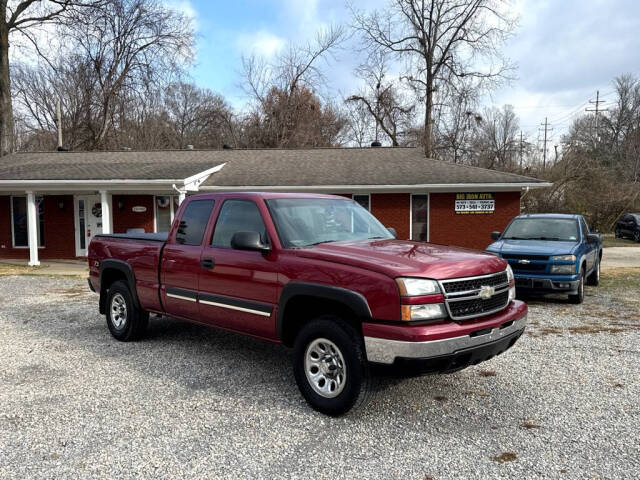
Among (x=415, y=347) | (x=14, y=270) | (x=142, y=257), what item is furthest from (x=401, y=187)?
(x=415, y=347)

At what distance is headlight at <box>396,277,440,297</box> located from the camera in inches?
138

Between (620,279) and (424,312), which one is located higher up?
(424,312)

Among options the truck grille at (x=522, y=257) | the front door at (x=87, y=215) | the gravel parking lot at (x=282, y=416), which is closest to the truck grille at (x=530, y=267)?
the truck grille at (x=522, y=257)

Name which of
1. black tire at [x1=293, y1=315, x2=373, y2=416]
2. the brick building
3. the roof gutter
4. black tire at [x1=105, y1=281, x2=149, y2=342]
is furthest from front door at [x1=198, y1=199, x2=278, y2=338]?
the roof gutter

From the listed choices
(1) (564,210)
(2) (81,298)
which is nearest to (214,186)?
(2) (81,298)

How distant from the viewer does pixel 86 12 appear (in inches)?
998

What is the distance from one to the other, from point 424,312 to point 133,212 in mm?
15937

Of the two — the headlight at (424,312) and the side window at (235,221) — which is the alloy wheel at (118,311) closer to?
the side window at (235,221)

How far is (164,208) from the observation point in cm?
1750

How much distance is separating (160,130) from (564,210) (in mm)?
28710

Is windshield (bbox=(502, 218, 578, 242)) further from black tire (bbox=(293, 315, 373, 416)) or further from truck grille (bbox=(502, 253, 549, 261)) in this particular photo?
black tire (bbox=(293, 315, 373, 416))

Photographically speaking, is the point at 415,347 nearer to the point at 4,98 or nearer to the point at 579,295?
the point at 579,295

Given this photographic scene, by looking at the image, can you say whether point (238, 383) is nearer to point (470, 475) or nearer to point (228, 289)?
point (228, 289)

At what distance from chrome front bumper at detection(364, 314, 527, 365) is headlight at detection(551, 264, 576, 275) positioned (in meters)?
5.45
